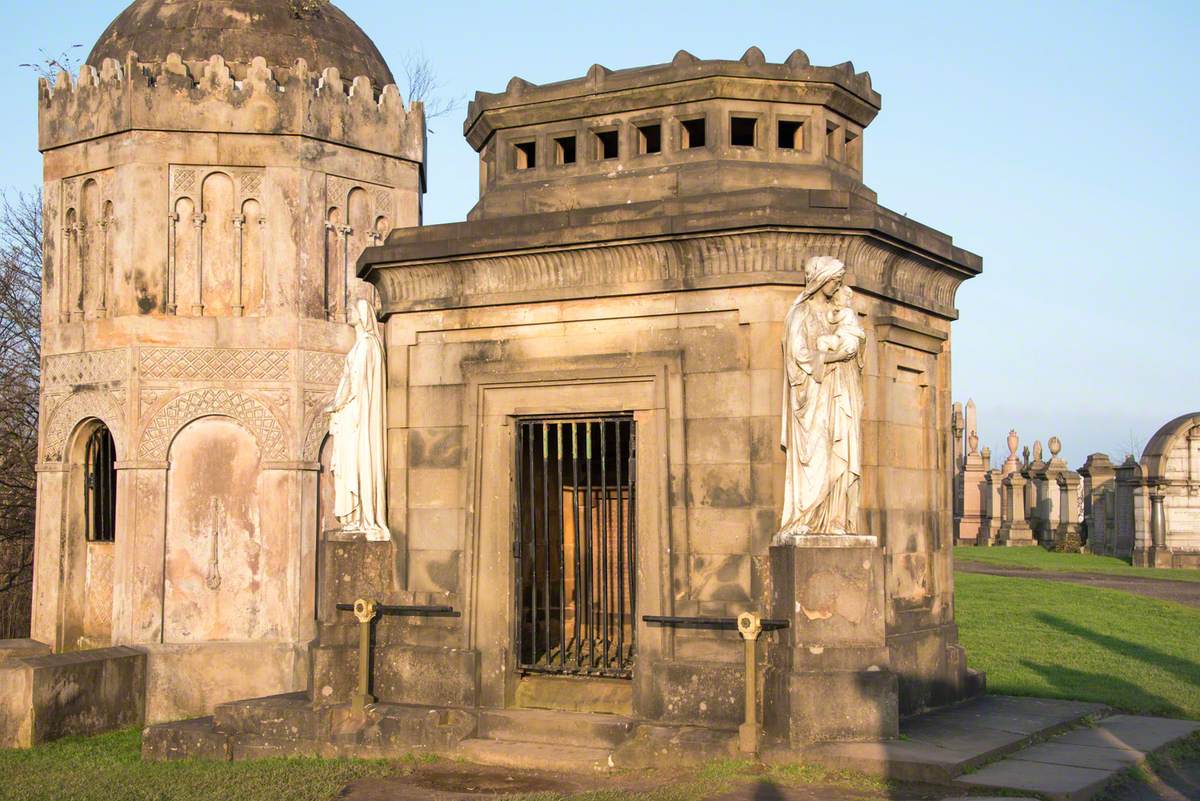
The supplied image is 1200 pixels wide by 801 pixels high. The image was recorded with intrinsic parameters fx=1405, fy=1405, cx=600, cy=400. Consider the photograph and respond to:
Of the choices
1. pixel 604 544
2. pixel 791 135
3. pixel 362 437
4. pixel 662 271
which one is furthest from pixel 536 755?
pixel 791 135

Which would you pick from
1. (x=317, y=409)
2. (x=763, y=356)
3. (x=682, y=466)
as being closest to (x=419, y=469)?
(x=682, y=466)

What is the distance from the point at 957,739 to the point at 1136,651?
25.7 ft

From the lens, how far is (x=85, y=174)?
1789 cm

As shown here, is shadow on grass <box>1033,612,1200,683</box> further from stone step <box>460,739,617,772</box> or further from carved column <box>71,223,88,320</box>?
carved column <box>71,223,88,320</box>

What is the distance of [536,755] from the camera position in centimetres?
1039

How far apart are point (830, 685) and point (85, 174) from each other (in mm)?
12555

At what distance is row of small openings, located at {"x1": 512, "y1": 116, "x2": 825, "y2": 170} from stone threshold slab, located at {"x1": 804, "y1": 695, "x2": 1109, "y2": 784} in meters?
4.77

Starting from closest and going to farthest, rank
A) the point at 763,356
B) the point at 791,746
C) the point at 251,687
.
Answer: the point at 791,746 → the point at 763,356 → the point at 251,687

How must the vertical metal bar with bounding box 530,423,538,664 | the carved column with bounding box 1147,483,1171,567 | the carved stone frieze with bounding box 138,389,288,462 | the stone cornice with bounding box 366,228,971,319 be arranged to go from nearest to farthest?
the stone cornice with bounding box 366,228,971,319
the vertical metal bar with bounding box 530,423,538,664
the carved stone frieze with bounding box 138,389,288,462
the carved column with bounding box 1147,483,1171,567

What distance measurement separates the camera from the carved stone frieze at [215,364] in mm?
17266

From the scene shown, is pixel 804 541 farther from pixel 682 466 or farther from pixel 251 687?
pixel 251 687

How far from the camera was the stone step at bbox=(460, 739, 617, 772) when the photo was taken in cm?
1015

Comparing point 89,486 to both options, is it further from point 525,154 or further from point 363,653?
point 525,154

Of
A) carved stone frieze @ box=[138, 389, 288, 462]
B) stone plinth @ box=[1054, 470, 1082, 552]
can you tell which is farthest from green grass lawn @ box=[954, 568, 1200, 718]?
stone plinth @ box=[1054, 470, 1082, 552]
